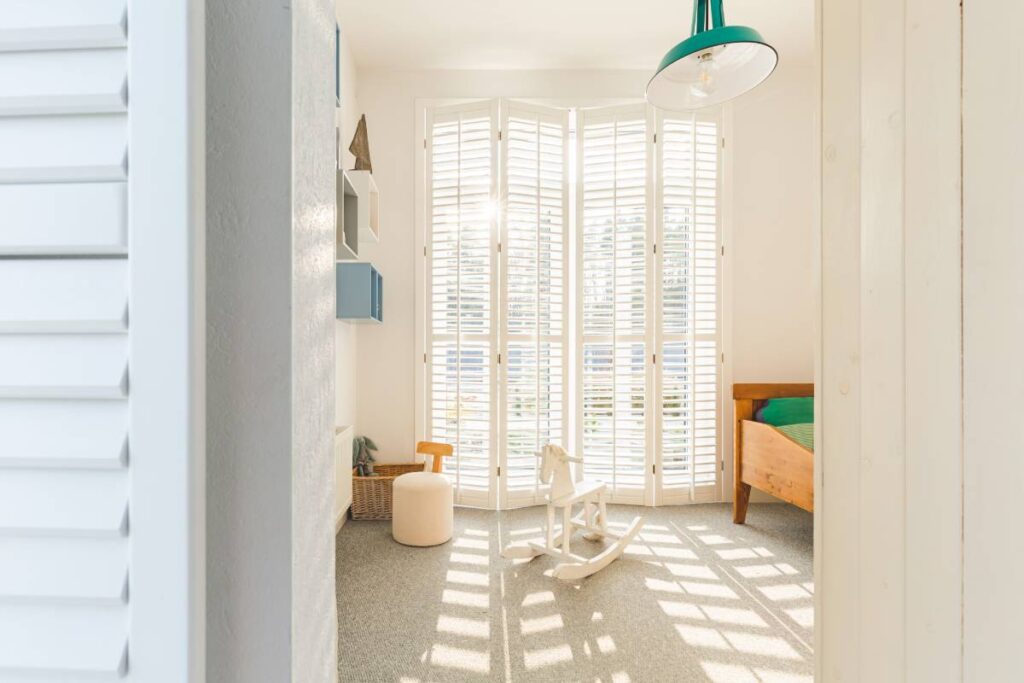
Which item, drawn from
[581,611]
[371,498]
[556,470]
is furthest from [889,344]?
[371,498]

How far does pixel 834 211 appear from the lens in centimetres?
95

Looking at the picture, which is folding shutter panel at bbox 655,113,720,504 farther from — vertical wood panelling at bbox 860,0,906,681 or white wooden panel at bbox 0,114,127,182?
white wooden panel at bbox 0,114,127,182

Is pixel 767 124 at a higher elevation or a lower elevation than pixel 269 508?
higher

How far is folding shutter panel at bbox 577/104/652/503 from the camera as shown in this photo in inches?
122

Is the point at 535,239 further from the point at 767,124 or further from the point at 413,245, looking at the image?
the point at 767,124

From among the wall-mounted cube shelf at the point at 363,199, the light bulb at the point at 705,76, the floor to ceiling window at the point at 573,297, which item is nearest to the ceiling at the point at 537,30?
the floor to ceiling window at the point at 573,297

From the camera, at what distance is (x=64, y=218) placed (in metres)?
0.41

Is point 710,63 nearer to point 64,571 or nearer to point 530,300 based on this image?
point 530,300

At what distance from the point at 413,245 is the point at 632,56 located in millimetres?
1883

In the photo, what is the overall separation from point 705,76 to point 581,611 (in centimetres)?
199

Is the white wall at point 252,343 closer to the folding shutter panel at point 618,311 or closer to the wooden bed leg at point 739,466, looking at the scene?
the folding shutter panel at point 618,311

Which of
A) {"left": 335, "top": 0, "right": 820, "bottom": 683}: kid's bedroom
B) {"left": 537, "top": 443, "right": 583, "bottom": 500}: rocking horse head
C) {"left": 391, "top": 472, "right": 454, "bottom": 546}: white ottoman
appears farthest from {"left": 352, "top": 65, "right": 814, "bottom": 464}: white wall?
{"left": 537, "top": 443, "right": 583, "bottom": 500}: rocking horse head

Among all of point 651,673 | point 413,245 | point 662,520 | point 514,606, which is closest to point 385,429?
point 413,245

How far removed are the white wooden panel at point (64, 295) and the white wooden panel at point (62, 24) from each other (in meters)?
0.19
